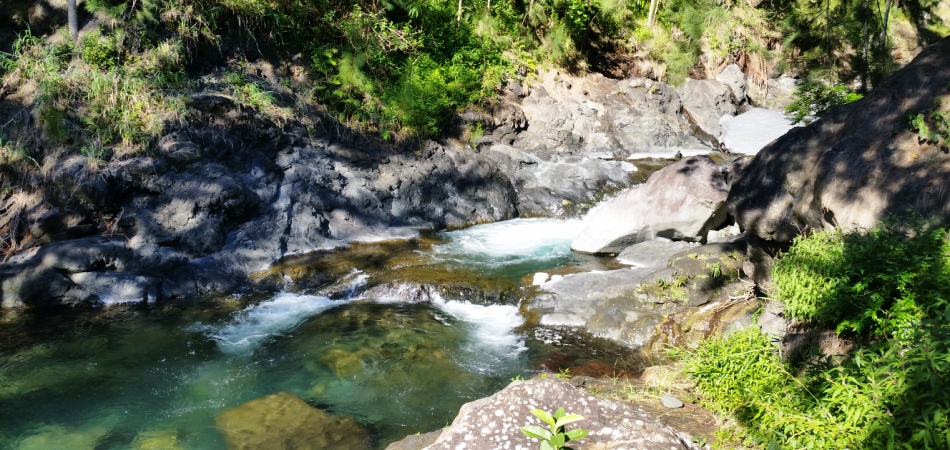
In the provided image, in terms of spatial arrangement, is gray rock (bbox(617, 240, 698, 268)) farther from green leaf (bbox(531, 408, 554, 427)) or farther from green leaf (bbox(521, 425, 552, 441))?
green leaf (bbox(521, 425, 552, 441))

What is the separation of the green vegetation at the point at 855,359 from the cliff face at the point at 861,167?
57cm

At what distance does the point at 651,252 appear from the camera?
853 centimetres

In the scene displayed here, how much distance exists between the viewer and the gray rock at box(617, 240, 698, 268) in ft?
27.3

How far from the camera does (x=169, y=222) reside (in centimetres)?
870

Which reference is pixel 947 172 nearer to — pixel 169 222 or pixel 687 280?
pixel 687 280

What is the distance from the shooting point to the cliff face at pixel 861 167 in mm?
4492

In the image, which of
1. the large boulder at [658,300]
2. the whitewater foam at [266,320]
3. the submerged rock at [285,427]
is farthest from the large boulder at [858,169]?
the whitewater foam at [266,320]

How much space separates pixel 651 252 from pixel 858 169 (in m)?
3.77

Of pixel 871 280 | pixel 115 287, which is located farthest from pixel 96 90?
pixel 871 280

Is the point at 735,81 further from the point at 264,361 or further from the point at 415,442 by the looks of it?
the point at 415,442

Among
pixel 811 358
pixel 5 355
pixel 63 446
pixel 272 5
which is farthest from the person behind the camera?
pixel 272 5

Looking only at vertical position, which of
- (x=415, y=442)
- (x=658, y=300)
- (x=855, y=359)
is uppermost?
(x=855, y=359)

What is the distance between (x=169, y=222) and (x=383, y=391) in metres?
5.01

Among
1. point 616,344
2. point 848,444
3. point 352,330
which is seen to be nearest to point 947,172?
point 848,444
